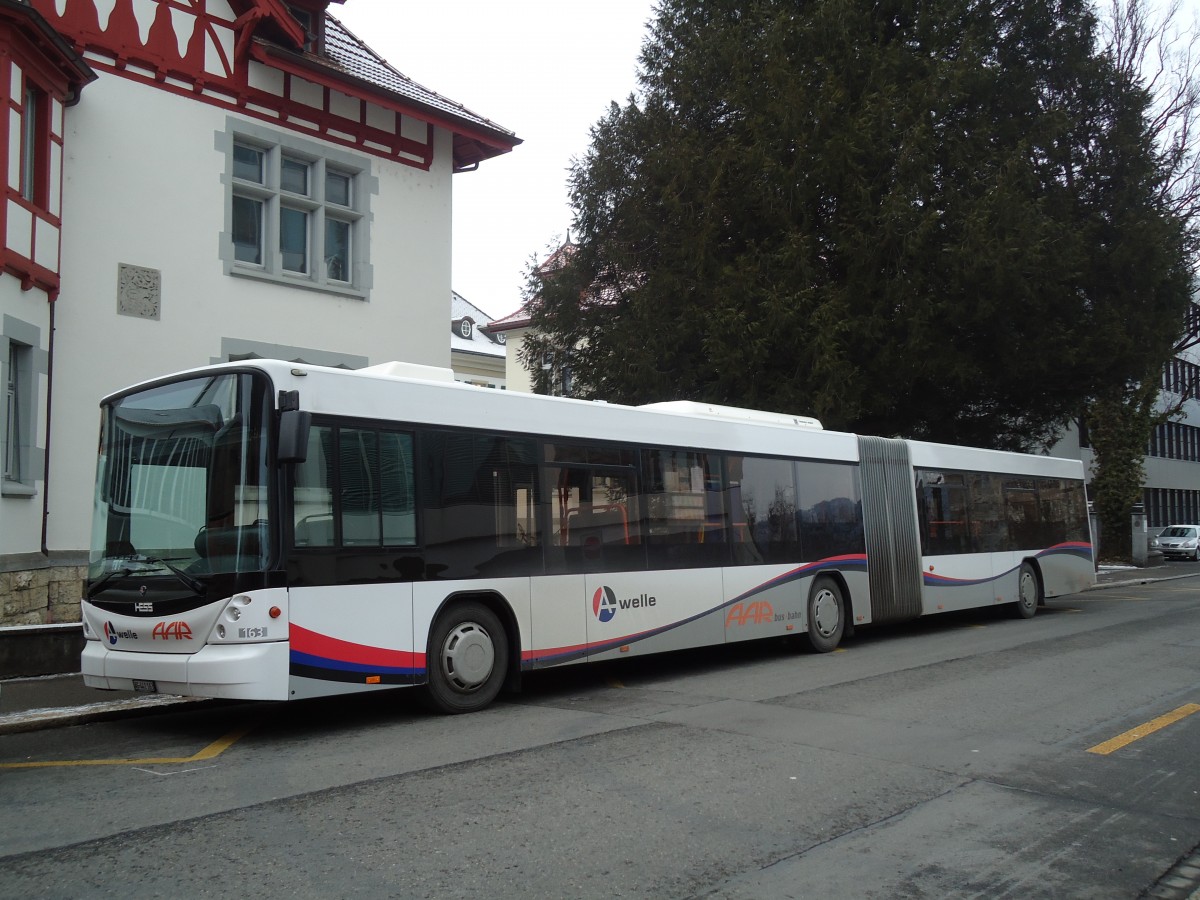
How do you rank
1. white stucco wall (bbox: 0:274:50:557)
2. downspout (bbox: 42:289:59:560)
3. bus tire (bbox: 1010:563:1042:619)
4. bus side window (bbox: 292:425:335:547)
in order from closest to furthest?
bus side window (bbox: 292:425:335:547) < white stucco wall (bbox: 0:274:50:557) < downspout (bbox: 42:289:59:560) < bus tire (bbox: 1010:563:1042:619)

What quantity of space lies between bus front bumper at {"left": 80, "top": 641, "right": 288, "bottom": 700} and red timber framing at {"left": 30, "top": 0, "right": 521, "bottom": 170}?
9.30 meters

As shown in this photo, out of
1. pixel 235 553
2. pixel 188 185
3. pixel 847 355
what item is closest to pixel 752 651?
pixel 847 355

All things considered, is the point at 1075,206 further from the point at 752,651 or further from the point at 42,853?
the point at 42,853

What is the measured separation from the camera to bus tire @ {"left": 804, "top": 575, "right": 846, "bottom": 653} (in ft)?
44.2

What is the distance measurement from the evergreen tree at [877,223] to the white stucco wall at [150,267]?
6484 millimetres

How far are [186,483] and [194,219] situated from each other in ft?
25.2

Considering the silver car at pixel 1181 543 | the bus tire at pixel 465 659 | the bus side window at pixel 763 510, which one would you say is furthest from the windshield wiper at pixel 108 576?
the silver car at pixel 1181 543

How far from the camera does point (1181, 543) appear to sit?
151 feet

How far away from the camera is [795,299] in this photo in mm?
18266

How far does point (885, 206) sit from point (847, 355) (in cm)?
259

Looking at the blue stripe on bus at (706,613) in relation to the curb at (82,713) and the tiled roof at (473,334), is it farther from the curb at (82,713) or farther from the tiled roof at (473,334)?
the tiled roof at (473,334)

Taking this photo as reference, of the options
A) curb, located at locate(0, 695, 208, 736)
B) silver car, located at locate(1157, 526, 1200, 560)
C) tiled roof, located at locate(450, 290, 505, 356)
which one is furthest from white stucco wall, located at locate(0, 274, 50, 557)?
silver car, located at locate(1157, 526, 1200, 560)

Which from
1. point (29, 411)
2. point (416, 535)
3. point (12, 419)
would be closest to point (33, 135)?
point (29, 411)

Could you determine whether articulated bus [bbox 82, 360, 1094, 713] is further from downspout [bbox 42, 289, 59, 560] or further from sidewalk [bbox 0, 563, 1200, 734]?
downspout [bbox 42, 289, 59, 560]
